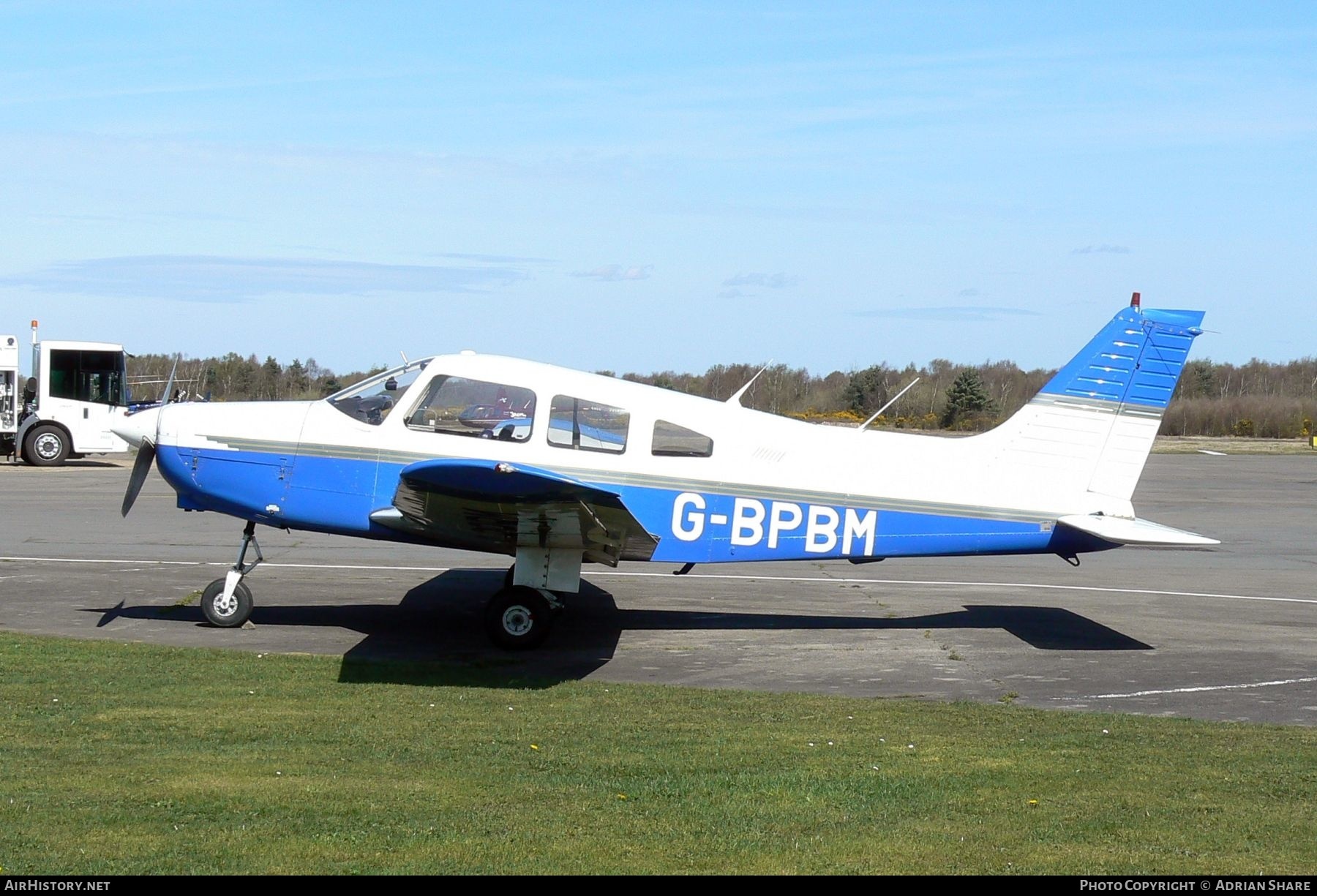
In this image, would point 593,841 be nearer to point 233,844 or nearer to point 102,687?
point 233,844

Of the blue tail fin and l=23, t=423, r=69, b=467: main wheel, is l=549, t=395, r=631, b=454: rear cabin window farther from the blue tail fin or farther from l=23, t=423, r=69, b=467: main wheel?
l=23, t=423, r=69, b=467: main wheel

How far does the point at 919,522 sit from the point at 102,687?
21.3 feet

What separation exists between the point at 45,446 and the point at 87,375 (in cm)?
195

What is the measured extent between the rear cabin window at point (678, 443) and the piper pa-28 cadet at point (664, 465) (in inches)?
0.5

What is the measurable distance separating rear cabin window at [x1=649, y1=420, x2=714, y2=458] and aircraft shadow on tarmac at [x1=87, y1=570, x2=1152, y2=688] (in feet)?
5.62

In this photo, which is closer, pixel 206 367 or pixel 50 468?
pixel 50 468

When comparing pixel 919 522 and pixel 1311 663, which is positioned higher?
pixel 919 522

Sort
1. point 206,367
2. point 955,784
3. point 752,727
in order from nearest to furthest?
point 955,784 → point 752,727 → point 206,367

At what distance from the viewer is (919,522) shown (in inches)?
425

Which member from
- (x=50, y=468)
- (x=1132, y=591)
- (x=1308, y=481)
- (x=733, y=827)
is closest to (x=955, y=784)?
(x=733, y=827)

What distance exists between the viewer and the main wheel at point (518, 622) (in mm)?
10195

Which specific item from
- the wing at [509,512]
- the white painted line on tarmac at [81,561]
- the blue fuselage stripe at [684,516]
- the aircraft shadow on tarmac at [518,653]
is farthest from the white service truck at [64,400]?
the wing at [509,512]

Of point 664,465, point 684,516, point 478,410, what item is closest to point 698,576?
point 684,516

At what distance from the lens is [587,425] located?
10.3 metres
